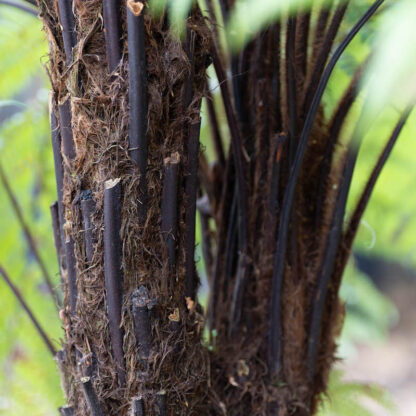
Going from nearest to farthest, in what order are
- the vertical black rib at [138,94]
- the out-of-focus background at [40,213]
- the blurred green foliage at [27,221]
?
the vertical black rib at [138,94], the out-of-focus background at [40,213], the blurred green foliage at [27,221]

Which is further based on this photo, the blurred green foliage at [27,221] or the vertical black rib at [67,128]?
the blurred green foliage at [27,221]

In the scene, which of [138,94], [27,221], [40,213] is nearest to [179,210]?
[138,94]

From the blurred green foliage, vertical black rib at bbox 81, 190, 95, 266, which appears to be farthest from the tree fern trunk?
the blurred green foliage

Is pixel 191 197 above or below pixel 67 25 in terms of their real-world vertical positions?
below

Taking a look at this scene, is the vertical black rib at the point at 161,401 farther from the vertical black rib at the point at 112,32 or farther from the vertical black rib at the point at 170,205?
the vertical black rib at the point at 112,32

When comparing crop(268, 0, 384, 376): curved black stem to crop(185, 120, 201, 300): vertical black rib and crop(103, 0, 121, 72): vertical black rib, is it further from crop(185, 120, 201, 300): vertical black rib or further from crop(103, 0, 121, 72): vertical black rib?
crop(103, 0, 121, 72): vertical black rib

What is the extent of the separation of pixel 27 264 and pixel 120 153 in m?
0.85

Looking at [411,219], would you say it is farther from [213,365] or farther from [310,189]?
[213,365]

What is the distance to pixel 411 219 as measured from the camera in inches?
54.1

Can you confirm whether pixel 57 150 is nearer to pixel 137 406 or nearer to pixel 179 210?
pixel 179 210

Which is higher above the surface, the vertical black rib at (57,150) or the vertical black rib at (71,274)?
the vertical black rib at (57,150)

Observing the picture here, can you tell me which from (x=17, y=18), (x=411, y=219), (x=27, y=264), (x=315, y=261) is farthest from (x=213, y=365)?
(x=411, y=219)

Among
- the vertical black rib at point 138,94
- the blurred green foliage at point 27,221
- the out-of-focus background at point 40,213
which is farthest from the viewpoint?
the blurred green foliage at point 27,221

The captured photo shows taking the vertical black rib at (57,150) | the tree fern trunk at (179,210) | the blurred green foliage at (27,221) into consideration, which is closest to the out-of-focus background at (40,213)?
the blurred green foliage at (27,221)
